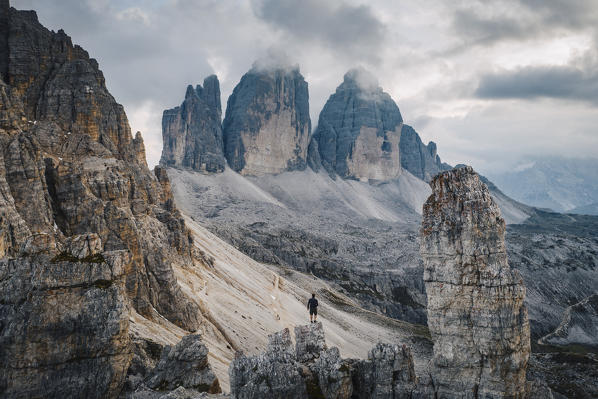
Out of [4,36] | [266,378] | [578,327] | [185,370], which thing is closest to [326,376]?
[266,378]

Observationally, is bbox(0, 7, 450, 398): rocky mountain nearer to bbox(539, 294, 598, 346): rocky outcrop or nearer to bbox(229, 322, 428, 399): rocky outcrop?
bbox(229, 322, 428, 399): rocky outcrop

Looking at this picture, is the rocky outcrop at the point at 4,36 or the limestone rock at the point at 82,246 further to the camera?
the rocky outcrop at the point at 4,36

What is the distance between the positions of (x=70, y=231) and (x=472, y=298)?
76.9 ft

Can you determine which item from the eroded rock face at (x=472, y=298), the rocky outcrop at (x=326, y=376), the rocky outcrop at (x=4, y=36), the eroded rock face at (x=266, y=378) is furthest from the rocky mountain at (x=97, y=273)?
the eroded rock face at (x=472, y=298)

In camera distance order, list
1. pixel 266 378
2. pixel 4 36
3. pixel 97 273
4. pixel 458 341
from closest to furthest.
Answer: pixel 266 378
pixel 97 273
pixel 458 341
pixel 4 36

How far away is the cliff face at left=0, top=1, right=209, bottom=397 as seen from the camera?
15219 mm

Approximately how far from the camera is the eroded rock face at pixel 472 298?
1600 centimetres

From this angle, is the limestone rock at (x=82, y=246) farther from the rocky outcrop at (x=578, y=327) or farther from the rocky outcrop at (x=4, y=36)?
the rocky outcrop at (x=578, y=327)

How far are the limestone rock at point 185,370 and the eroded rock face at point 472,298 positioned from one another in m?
9.58

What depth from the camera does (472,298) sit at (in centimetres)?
1648

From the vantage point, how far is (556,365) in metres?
49.6

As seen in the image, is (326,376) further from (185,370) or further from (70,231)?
(70,231)

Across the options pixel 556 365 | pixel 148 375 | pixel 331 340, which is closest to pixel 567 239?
pixel 556 365

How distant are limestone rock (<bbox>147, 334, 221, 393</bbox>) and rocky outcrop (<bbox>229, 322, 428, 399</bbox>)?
A: 3017 millimetres
